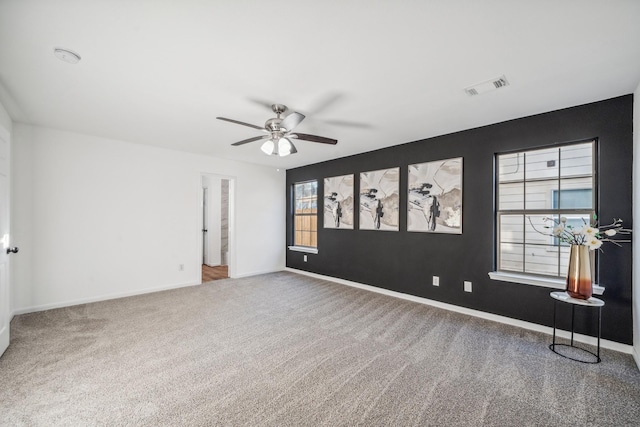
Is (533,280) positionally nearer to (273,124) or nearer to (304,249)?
(273,124)

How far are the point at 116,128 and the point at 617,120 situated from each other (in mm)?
5714

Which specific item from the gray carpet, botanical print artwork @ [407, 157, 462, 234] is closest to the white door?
the gray carpet

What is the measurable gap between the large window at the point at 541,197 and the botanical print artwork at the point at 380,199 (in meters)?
1.43

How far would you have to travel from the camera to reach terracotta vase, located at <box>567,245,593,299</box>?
7.89 feet

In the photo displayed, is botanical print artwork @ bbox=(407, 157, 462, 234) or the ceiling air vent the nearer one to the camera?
the ceiling air vent

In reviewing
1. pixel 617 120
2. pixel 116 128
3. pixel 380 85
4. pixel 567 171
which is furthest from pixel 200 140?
pixel 567 171

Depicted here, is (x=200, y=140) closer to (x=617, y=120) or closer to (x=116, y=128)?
(x=116, y=128)

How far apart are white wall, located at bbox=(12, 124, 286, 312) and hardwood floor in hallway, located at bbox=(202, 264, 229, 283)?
0.43 m

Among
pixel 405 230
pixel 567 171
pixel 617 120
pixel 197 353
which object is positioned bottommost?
pixel 197 353

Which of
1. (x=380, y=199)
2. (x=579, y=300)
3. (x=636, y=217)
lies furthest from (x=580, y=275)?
(x=380, y=199)

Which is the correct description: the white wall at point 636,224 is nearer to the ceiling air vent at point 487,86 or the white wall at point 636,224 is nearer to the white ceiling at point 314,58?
the white ceiling at point 314,58

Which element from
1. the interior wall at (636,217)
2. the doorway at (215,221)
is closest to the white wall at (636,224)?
the interior wall at (636,217)

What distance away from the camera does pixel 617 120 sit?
2.60 meters

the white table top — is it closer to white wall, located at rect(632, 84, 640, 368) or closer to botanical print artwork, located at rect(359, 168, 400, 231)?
white wall, located at rect(632, 84, 640, 368)
